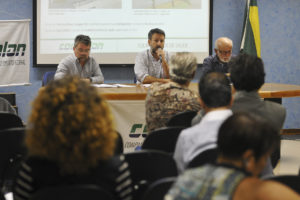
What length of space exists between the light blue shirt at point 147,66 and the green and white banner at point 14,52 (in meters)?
1.63

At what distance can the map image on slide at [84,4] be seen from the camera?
20.7 ft

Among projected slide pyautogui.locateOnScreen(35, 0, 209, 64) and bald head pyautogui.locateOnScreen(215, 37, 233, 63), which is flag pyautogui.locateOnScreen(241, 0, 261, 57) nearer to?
projected slide pyautogui.locateOnScreen(35, 0, 209, 64)

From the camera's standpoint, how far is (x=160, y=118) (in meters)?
3.05

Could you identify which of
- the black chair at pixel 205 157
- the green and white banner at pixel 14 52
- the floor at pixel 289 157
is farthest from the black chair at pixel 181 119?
the green and white banner at pixel 14 52

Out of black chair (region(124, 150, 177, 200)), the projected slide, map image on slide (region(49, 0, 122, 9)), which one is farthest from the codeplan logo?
black chair (region(124, 150, 177, 200))

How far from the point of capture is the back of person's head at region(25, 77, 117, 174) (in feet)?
4.66

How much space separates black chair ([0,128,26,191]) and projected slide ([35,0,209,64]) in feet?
13.0

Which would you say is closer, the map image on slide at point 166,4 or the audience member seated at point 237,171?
the audience member seated at point 237,171

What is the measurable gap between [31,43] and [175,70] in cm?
383

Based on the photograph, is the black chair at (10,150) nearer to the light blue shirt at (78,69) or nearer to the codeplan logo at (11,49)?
the light blue shirt at (78,69)

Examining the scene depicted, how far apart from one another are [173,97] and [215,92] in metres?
0.78

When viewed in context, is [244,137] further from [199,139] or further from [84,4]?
[84,4]

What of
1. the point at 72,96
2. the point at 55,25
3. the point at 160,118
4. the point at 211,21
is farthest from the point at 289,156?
the point at 72,96

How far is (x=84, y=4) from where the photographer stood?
6340 millimetres
